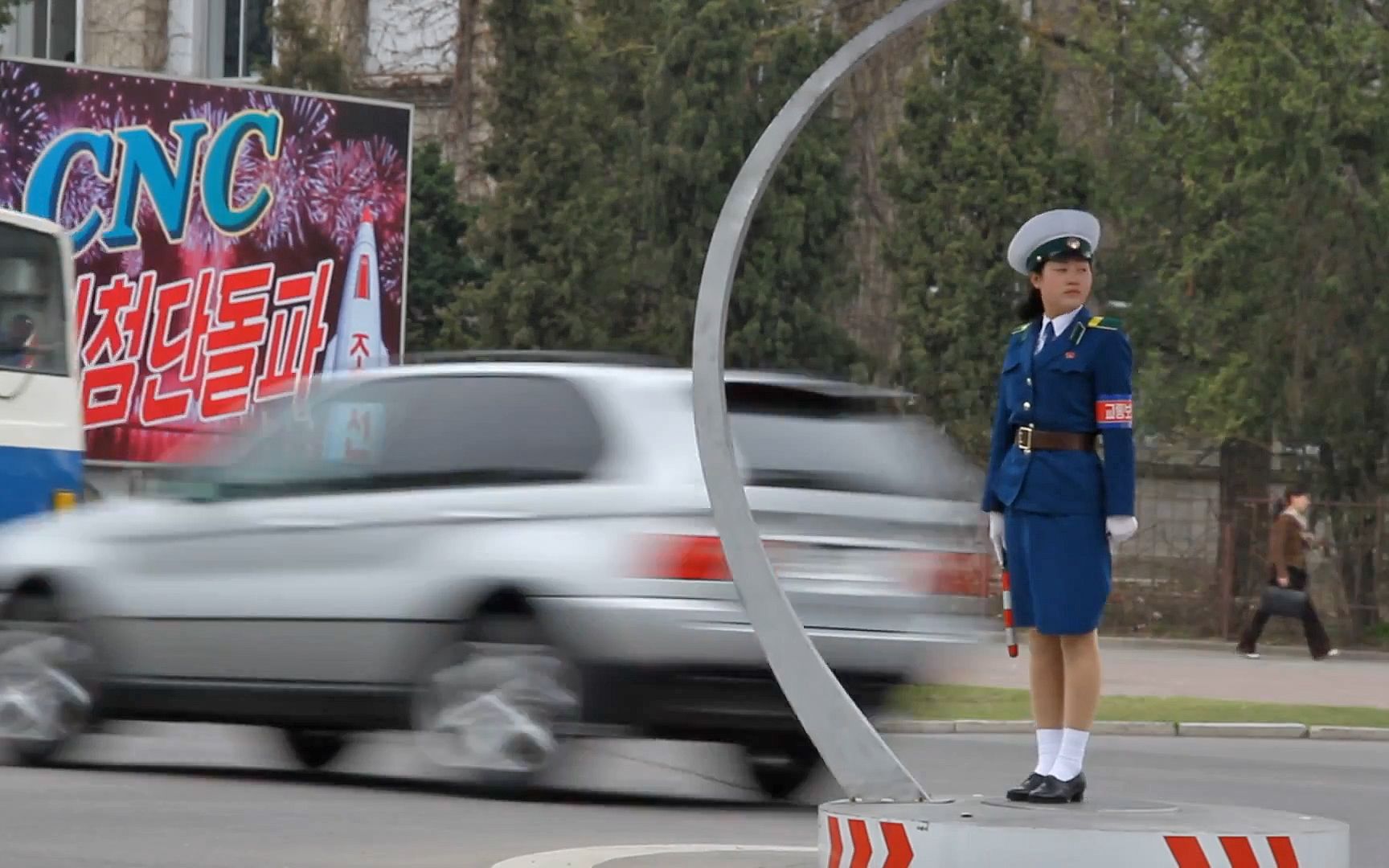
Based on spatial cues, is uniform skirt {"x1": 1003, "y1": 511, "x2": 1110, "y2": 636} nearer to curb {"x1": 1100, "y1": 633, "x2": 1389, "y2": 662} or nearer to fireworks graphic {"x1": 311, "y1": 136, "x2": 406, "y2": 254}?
fireworks graphic {"x1": 311, "y1": 136, "x2": 406, "y2": 254}

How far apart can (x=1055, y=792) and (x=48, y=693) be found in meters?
6.03

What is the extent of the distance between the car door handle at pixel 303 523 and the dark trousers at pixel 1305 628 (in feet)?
60.1

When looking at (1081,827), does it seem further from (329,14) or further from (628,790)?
(329,14)

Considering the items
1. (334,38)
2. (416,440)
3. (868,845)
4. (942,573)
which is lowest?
(868,845)

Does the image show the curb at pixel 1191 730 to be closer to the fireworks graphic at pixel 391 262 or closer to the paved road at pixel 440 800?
the paved road at pixel 440 800

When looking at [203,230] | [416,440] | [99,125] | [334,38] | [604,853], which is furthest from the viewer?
[334,38]

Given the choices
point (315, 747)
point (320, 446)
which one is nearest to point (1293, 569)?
point (315, 747)

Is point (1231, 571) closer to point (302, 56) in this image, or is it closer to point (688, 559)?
point (302, 56)

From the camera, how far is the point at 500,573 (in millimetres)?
11508

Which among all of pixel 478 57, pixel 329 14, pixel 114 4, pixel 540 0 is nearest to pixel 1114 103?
pixel 540 0

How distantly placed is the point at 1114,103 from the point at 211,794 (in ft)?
80.0

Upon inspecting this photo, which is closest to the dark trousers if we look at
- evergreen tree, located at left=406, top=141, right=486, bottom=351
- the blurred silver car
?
evergreen tree, located at left=406, top=141, right=486, bottom=351

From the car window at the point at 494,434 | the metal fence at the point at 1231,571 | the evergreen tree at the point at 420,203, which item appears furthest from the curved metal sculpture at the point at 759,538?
the evergreen tree at the point at 420,203

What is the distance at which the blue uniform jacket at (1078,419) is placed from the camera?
8008mm
